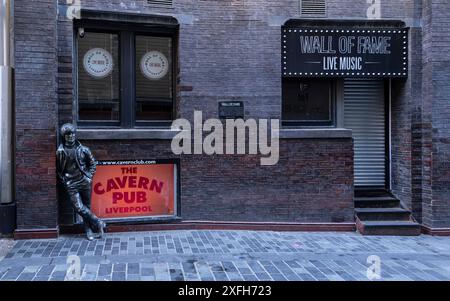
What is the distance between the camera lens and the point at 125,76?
995cm

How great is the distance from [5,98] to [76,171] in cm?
187

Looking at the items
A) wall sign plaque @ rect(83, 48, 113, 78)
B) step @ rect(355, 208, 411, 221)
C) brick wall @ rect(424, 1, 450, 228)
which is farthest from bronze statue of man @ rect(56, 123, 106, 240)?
brick wall @ rect(424, 1, 450, 228)

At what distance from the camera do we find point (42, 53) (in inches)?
348

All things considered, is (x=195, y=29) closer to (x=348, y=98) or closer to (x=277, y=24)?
(x=277, y=24)

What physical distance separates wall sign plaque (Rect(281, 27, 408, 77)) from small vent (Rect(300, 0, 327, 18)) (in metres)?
0.32

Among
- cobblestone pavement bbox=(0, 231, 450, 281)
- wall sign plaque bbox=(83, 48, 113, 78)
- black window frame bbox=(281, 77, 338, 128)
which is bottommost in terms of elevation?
cobblestone pavement bbox=(0, 231, 450, 281)

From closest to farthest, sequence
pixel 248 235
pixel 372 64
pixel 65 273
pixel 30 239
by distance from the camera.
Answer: pixel 65 273, pixel 30 239, pixel 248 235, pixel 372 64

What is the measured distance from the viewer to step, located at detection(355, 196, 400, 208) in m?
10.6

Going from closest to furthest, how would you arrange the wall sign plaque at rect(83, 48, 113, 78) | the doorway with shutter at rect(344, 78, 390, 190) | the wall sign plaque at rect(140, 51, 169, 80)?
the wall sign plaque at rect(83, 48, 113, 78) < the wall sign plaque at rect(140, 51, 169, 80) < the doorway with shutter at rect(344, 78, 390, 190)

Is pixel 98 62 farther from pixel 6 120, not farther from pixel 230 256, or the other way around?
pixel 230 256

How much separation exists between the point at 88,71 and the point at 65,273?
445cm

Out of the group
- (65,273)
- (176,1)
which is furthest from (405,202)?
(65,273)

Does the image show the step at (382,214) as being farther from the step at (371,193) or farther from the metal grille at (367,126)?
the metal grille at (367,126)

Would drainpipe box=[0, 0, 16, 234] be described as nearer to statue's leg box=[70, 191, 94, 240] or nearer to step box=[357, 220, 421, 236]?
statue's leg box=[70, 191, 94, 240]
